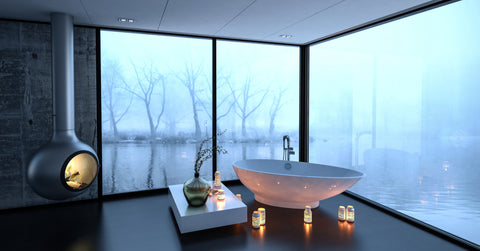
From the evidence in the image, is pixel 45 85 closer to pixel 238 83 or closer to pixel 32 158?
pixel 32 158

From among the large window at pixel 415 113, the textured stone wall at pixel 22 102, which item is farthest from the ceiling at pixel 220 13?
the large window at pixel 415 113

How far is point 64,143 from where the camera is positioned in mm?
3121

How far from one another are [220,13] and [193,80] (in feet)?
4.46

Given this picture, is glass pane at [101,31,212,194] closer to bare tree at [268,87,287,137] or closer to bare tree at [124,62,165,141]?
bare tree at [124,62,165,141]

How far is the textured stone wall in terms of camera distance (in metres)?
3.41

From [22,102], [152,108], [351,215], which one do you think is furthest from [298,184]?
[22,102]

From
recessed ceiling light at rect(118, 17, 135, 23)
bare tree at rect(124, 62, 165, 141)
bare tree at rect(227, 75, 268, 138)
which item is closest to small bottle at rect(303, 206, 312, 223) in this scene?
bare tree at rect(227, 75, 268, 138)

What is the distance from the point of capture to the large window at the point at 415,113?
2658mm

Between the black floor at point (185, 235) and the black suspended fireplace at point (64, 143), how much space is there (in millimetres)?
428

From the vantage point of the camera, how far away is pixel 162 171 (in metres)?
4.25

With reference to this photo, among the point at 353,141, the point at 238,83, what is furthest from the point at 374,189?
the point at 238,83

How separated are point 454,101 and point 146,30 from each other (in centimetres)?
383

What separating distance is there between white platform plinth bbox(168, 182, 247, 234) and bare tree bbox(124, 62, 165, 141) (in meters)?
1.48

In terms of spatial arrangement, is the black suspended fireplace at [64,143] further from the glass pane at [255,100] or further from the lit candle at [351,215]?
the lit candle at [351,215]
